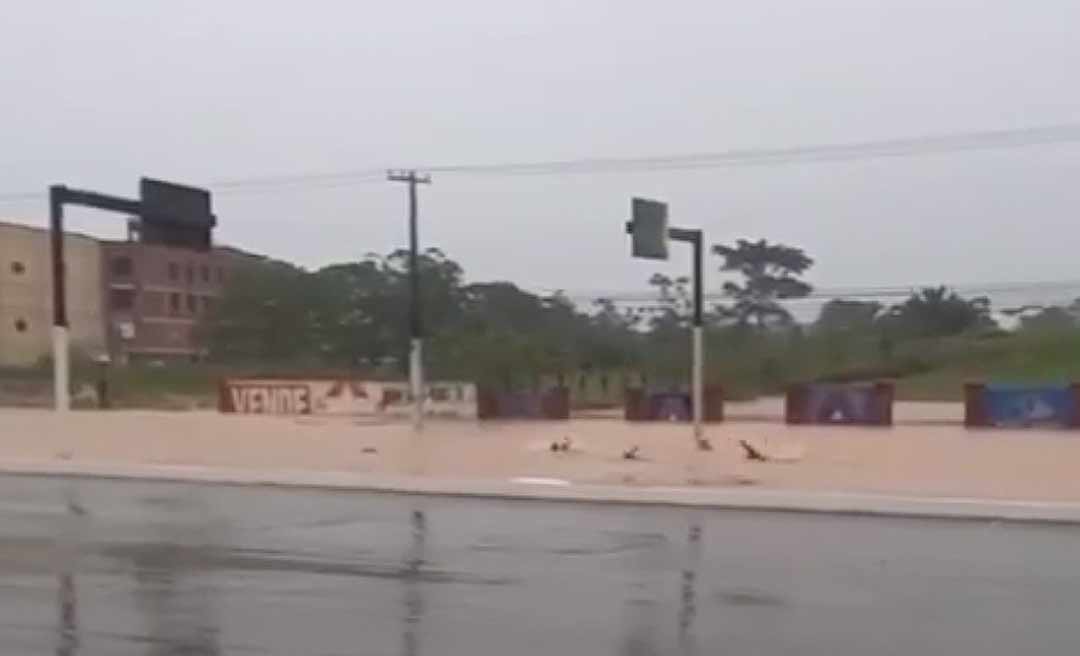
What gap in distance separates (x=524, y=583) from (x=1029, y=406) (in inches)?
1460

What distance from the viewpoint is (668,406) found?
5238 centimetres

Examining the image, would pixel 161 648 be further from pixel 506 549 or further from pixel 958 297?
pixel 958 297

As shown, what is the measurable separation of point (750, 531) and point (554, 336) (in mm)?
60564

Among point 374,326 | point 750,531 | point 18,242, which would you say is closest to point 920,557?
point 750,531

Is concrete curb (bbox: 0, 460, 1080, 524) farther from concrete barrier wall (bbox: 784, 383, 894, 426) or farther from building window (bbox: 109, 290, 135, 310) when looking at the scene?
building window (bbox: 109, 290, 135, 310)

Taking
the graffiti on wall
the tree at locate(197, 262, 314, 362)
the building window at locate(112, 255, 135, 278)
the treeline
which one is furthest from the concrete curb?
the building window at locate(112, 255, 135, 278)

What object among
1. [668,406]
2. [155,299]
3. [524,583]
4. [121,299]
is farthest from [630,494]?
[155,299]

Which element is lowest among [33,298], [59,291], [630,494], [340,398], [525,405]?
[630,494]

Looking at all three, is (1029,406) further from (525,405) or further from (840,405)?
(525,405)

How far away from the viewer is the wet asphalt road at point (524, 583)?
34.4 feet

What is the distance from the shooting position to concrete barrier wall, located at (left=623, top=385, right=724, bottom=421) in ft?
168

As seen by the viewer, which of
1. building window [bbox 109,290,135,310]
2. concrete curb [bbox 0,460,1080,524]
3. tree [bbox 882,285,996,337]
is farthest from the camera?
building window [bbox 109,290,135,310]

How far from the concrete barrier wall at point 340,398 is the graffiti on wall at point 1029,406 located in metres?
16.3

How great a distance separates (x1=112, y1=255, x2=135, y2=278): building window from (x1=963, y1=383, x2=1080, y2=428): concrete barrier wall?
7306cm
